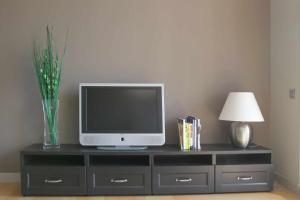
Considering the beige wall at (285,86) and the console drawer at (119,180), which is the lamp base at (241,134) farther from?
the console drawer at (119,180)

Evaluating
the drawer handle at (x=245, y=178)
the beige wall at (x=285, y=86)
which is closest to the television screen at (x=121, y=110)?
the drawer handle at (x=245, y=178)

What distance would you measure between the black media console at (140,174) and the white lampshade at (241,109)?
0.29 meters

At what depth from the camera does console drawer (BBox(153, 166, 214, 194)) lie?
336 cm

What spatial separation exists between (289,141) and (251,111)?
1.61 feet

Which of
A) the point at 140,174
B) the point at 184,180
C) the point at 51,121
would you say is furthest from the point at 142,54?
the point at 184,180

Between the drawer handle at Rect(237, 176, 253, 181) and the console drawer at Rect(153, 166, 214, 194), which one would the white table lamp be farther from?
the console drawer at Rect(153, 166, 214, 194)

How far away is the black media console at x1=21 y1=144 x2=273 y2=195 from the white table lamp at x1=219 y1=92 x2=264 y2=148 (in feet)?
0.45

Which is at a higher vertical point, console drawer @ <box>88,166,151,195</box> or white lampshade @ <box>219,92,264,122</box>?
white lampshade @ <box>219,92,264,122</box>

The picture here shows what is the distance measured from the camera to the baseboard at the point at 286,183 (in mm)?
3436

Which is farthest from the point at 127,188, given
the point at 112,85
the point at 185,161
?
the point at 112,85

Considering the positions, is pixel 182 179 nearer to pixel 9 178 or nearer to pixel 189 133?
pixel 189 133

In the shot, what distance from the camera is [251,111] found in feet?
11.4

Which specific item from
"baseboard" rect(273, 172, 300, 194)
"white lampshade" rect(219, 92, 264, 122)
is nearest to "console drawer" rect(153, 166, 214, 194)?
"white lampshade" rect(219, 92, 264, 122)

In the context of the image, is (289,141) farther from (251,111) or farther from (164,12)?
(164,12)
